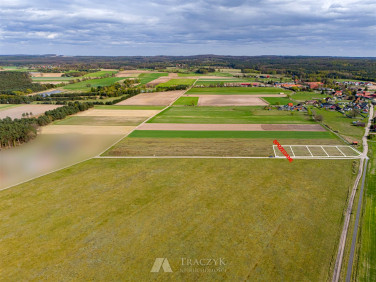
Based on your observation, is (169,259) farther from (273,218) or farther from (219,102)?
(219,102)

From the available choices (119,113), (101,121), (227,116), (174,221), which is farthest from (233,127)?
(174,221)

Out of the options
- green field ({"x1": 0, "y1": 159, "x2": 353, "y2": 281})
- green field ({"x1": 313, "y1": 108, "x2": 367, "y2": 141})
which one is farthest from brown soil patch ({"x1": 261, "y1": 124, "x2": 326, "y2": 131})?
green field ({"x1": 0, "y1": 159, "x2": 353, "y2": 281})

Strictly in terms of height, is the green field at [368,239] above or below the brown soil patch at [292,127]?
below

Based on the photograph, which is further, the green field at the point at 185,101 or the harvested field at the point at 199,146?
the green field at the point at 185,101

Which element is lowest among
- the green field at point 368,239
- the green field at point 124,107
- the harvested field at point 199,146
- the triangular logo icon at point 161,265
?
the triangular logo icon at point 161,265

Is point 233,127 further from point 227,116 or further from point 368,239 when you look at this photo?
point 368,239

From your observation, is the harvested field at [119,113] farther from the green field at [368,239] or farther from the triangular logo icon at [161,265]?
the green field at [368,239]

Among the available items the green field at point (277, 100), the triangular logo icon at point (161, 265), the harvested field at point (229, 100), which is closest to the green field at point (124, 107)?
the harvested field at point (229, 100)
